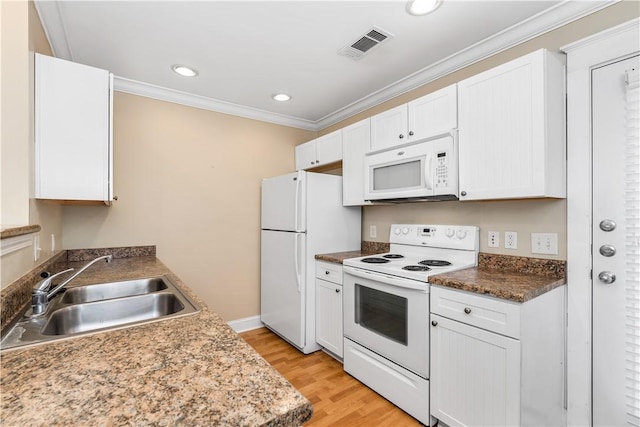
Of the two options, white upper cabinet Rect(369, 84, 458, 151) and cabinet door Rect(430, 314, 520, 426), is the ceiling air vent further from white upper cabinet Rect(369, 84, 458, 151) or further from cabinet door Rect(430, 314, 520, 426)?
cabinet door Rect(430, 314, 520, 426)

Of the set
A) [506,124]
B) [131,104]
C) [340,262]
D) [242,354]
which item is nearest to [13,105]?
[131,104]

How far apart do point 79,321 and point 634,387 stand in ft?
8.73

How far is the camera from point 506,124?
173 centimetres

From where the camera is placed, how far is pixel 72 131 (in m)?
1.65

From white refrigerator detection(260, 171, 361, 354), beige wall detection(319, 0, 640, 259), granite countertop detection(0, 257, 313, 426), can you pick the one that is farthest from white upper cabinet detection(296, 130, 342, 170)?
granite countertop detection(0, 257, 313, 426)

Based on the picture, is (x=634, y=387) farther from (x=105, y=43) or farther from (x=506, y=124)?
(x=105, y=43)

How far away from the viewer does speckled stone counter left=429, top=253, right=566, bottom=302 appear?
57.9 inches

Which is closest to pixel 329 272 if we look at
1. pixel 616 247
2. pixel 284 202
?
pixel 284 202

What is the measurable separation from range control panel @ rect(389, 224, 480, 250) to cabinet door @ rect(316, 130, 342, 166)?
90cm

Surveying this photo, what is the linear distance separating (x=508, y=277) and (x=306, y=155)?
A: 7.69ft

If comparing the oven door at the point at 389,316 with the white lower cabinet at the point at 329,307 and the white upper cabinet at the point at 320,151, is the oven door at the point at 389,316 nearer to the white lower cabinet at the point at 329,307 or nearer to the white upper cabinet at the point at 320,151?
the white lower cabinet at the point at 329,307

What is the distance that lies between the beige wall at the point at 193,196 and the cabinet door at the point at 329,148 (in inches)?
22.0

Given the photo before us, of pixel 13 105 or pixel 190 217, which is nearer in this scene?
pixel 13 105

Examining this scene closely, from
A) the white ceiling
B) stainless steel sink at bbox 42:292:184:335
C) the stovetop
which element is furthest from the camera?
the stovetop
